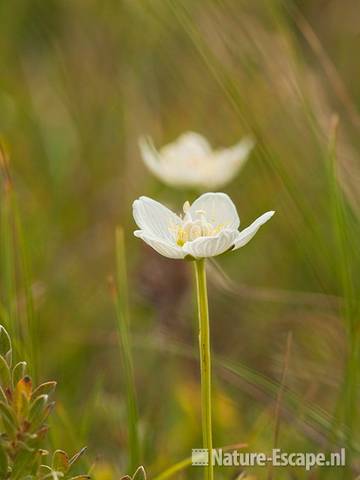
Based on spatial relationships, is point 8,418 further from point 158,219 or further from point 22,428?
point 158,219

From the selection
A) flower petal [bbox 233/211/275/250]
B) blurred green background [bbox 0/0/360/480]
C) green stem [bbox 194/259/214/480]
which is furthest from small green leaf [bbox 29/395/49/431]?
blurred green background [bbox 0/0/360/480]

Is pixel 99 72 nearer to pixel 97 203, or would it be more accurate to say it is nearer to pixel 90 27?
pixel 90 27

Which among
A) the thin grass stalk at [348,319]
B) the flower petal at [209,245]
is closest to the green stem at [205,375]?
the flower petal at [209,245]

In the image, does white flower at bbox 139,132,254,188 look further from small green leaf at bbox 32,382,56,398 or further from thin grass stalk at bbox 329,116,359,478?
small green leaf at bbox 32,382,56,398

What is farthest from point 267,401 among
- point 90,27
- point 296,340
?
point 90,27

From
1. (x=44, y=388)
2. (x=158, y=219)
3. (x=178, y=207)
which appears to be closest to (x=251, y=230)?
(x=158, y=219)
